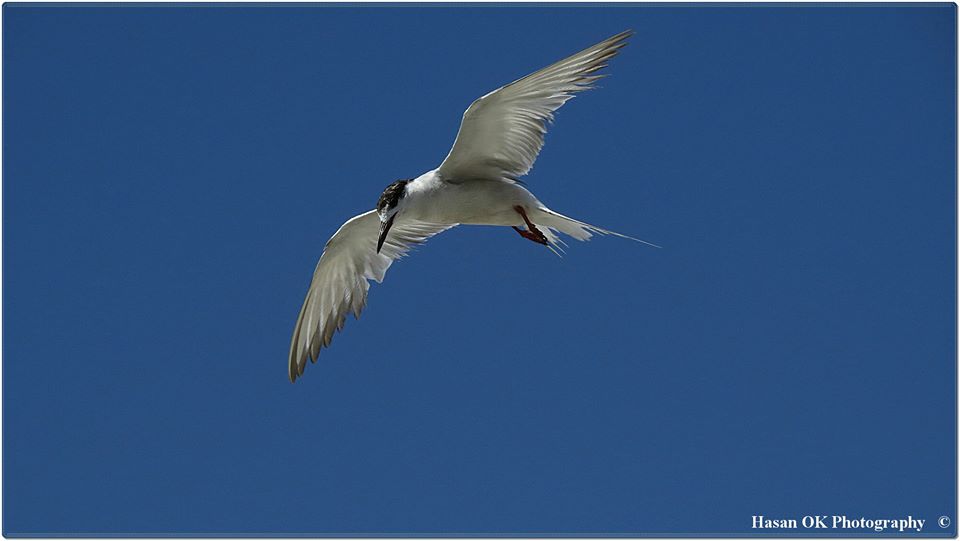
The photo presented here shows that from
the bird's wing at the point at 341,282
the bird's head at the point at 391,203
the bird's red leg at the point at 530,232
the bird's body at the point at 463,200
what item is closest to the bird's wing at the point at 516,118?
the bird's body at the point at 463,200

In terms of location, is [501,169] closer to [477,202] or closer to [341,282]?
[477,202]

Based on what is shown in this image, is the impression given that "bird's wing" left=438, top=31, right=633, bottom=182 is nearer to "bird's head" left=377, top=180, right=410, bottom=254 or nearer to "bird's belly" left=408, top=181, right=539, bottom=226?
"bird's belly" left=408, top=181, right=539, bottom=226

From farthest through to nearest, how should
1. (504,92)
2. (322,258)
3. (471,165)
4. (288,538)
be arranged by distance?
(322,258) < (471,165) < (504,92) < (288,538)

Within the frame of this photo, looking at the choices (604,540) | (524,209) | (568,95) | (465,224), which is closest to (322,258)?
(465,224)

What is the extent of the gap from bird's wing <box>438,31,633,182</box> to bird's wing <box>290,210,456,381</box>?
1.21 meters

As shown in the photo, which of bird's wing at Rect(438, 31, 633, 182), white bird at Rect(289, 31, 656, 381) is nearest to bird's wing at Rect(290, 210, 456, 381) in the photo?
white bird at Rect(289, 31, 656, 381)

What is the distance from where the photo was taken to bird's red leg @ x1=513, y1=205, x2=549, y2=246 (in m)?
7.65

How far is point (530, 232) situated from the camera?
7.85 meters

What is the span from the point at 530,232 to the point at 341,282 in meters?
1.98

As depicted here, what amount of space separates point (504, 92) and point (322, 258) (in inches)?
97.6

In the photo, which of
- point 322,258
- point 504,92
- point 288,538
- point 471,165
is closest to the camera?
point 288,538

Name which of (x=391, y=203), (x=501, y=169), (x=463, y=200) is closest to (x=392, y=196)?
(x=391, y=203)

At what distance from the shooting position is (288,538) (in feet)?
21.9

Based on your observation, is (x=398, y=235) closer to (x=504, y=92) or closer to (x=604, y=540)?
(x=504, y=92)
